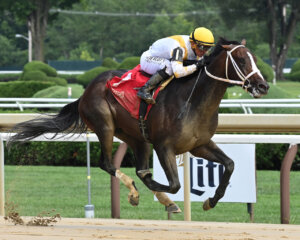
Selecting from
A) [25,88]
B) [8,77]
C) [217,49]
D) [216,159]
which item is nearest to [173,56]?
[217,49]

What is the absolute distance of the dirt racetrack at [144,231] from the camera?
4.05m

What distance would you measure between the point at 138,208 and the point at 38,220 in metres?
1.53

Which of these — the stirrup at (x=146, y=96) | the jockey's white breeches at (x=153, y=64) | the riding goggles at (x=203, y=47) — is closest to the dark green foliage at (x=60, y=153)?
the jockey's white breeches at (x=153, y=64)

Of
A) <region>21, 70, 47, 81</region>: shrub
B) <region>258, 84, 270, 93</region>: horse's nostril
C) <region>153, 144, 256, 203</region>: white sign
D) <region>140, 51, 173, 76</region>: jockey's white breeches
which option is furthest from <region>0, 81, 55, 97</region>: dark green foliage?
<region>258, 84, 270, 93</region>: horse's nostril

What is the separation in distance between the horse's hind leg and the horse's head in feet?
3.20

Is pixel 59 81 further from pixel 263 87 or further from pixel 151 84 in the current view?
pixel 263 87

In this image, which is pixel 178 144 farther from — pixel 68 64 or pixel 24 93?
pixel 68 64

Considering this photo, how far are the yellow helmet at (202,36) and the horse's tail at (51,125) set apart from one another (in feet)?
4.06

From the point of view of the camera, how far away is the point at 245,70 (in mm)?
4191

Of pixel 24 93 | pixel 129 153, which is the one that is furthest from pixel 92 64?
pixel 129 153

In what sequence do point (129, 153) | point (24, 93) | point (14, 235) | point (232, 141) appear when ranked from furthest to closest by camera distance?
1. point (24, 93)
2. point (129, 153)
3. point (232, 141)
4. point (14, 235)

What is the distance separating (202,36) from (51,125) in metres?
1.45

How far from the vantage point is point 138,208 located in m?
6.23

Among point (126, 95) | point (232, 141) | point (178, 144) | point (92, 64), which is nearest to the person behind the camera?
point (178, 144)
